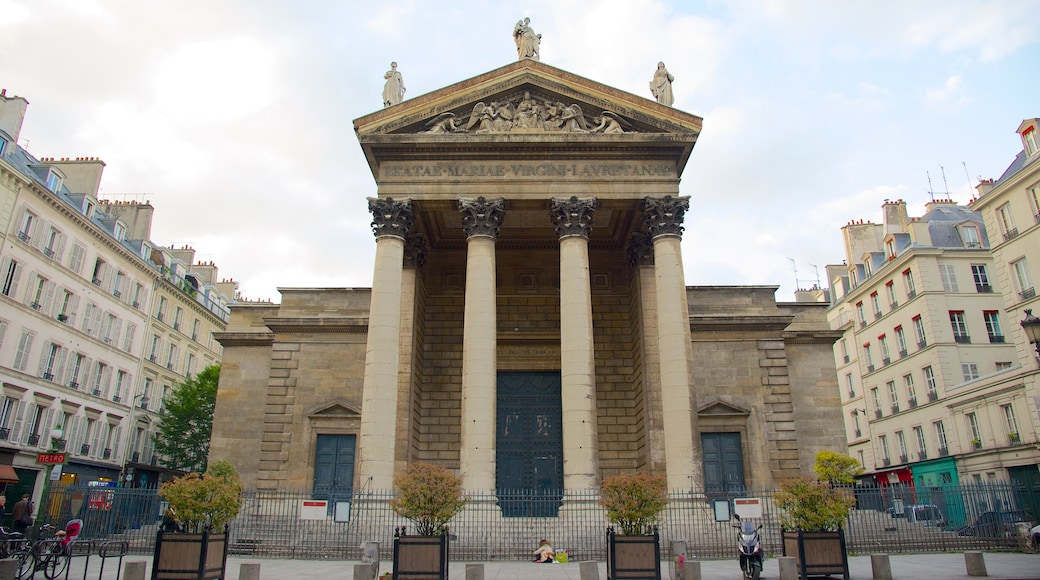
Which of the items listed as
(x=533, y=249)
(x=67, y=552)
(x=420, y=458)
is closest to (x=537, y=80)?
(x=533, y=249)

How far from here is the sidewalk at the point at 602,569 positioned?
11.4 m

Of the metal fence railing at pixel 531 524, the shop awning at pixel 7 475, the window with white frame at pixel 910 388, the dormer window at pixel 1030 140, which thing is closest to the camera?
the metal fence railing at pixel 531 524

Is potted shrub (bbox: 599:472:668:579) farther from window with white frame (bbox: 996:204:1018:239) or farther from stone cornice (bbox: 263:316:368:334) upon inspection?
window with white frame (bbox: 996:204:1018:239)

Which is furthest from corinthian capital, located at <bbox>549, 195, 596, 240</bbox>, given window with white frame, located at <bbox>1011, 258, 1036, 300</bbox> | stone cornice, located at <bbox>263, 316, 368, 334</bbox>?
window with white frame, located at <bbox>1011, 258, 1036, 300</bbox>

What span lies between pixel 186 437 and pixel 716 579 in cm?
3210

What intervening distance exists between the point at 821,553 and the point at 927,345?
25374 mm

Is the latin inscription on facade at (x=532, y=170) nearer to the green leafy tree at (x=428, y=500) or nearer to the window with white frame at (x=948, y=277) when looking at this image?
the green leafy tree at (x=428, y=500)

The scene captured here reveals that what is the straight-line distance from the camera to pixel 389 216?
18875 millimetres

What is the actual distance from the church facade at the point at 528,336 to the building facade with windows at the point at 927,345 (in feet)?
37.5

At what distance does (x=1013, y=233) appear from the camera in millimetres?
26641

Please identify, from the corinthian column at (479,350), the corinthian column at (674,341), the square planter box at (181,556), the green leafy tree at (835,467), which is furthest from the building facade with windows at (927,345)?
the square planter box at (181,556)

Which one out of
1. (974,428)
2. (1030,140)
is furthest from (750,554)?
(1030,140)

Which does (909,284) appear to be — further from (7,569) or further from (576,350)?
(7,569)

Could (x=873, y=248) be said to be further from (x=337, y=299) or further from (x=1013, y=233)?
(x=337, y=299)
